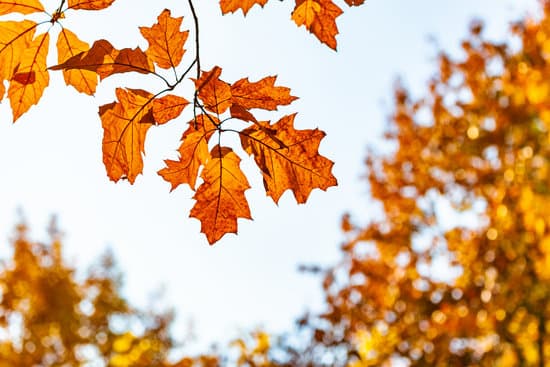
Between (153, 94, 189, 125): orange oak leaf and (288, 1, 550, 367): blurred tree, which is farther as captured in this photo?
(288, 1, 550, 367): blurred tree

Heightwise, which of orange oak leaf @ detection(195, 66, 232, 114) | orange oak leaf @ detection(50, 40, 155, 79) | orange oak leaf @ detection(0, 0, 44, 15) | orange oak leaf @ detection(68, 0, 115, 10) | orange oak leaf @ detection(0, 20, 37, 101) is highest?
orange oak leaf @ detection(0, 0, 44, 15)

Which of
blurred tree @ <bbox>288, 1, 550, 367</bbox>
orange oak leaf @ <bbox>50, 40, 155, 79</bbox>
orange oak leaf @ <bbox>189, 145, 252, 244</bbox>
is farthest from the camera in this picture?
blurred tree @ <bbox>288, 1, 550, 367</bbox>

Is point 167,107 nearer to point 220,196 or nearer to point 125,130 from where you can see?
point 125,130

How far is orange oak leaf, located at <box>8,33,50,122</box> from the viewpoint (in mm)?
1031

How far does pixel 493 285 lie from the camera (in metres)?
5.49

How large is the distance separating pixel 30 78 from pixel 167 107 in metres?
0.26

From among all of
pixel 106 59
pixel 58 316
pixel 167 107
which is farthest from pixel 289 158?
pixel 58 316

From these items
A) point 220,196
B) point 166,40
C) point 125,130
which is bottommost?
point 220,196

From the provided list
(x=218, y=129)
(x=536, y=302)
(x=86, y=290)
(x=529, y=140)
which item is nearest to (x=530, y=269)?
(x=536, y=302)

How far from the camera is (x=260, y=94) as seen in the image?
3.47 ft

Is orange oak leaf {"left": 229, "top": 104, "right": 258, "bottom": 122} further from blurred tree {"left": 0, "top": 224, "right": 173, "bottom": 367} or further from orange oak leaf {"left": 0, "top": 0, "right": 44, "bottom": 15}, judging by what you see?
blurred tree {"left": 0, "top": 224, "right": 173, "bottom": 367}

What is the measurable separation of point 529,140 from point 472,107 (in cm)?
73

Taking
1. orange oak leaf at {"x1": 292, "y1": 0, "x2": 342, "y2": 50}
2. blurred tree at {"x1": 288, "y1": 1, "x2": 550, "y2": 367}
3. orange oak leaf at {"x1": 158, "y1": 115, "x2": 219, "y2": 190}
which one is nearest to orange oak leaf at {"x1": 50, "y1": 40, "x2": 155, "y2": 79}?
orange oak leaf at {"x1": 158, "y1": 115, "x2": 219, "y2": 190}

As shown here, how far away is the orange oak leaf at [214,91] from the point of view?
0.98m
